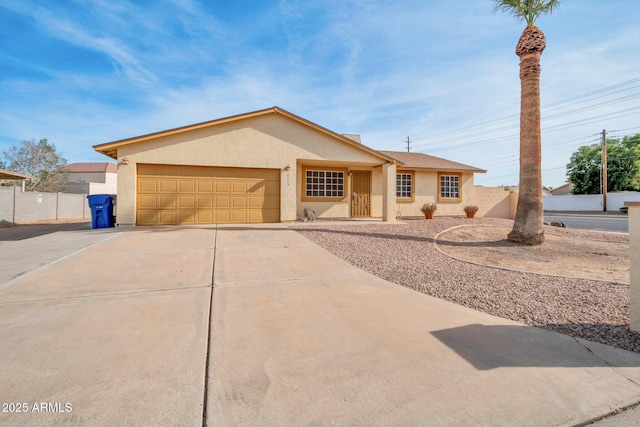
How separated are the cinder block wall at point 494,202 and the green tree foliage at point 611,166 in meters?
28.4

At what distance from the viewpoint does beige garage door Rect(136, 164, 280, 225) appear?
1130 cm

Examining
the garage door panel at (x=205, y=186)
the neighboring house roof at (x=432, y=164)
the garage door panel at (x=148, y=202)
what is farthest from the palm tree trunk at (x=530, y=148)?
the garage door panel at (x=148, y=202)

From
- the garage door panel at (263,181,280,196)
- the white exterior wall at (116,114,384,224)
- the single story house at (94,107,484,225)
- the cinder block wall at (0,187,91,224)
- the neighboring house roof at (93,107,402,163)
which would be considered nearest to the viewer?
the neighboring house roof at (93,107,402,163)

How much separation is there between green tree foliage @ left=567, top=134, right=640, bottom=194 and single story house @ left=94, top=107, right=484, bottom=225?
37932 mm

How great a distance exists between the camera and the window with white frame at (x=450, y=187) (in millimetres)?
17266

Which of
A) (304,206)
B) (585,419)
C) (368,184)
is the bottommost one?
(585,419)

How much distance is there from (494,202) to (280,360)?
19373mm

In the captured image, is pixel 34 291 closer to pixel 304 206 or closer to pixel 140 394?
pixel 140 394

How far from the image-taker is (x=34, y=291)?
3.90 metres

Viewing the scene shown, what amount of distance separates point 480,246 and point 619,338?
5.49 metres

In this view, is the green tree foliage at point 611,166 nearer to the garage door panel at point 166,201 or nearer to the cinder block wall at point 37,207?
the garage door panel at point 166,201

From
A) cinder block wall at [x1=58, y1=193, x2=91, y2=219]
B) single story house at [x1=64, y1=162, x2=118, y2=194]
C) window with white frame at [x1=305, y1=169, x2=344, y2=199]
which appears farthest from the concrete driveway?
single story house at [x1=64, y1=162, x2=118, y2=194]

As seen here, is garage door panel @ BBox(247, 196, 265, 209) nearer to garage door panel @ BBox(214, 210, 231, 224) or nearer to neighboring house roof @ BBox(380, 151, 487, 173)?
garage door panel @ BBox(214, 210, 231, 224)

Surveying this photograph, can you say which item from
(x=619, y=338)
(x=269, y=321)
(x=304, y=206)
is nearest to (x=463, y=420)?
(x=269, y=321)
